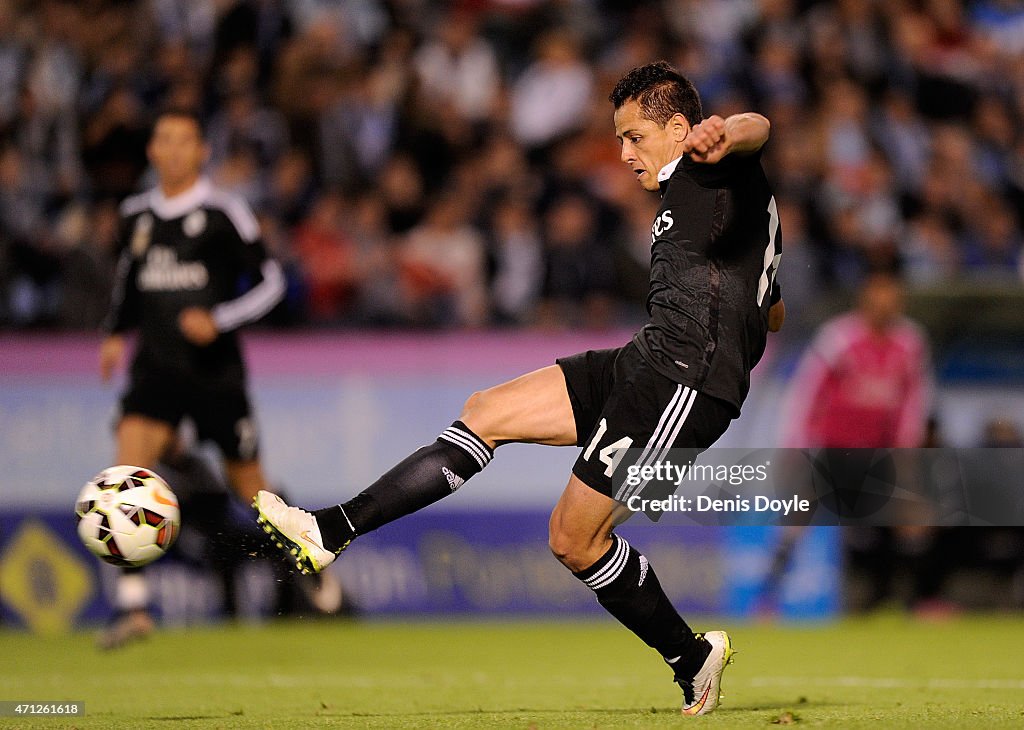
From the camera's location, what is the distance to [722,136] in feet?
17.1

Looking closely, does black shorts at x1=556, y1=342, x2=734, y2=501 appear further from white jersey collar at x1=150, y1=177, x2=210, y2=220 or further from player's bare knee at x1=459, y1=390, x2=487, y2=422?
white jersey collar at x1=150, y1=177, x2=210, y2=220

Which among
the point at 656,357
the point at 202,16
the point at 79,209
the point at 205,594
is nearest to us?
the point at 656,357

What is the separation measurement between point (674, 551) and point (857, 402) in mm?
1797

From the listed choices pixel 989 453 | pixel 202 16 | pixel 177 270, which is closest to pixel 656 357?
pixel 177 270

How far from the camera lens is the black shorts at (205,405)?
915 centimetres

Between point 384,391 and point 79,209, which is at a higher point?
point 79,209

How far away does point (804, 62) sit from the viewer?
50.8 feet

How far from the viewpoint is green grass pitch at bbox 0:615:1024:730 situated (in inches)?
233

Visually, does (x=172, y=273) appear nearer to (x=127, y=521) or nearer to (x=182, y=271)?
(x=182, y=271)

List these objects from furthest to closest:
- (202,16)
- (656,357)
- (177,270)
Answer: (202,16)
(177,270)
(656,357)

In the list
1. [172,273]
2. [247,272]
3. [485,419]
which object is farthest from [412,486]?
[247,272]

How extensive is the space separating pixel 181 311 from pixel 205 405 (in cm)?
60

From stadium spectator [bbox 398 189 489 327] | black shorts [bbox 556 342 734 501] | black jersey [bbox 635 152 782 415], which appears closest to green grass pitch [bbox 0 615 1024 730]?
black shorts [bbox 556 342 734 501]

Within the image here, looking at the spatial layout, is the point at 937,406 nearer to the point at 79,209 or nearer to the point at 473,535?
the point at 473,535
